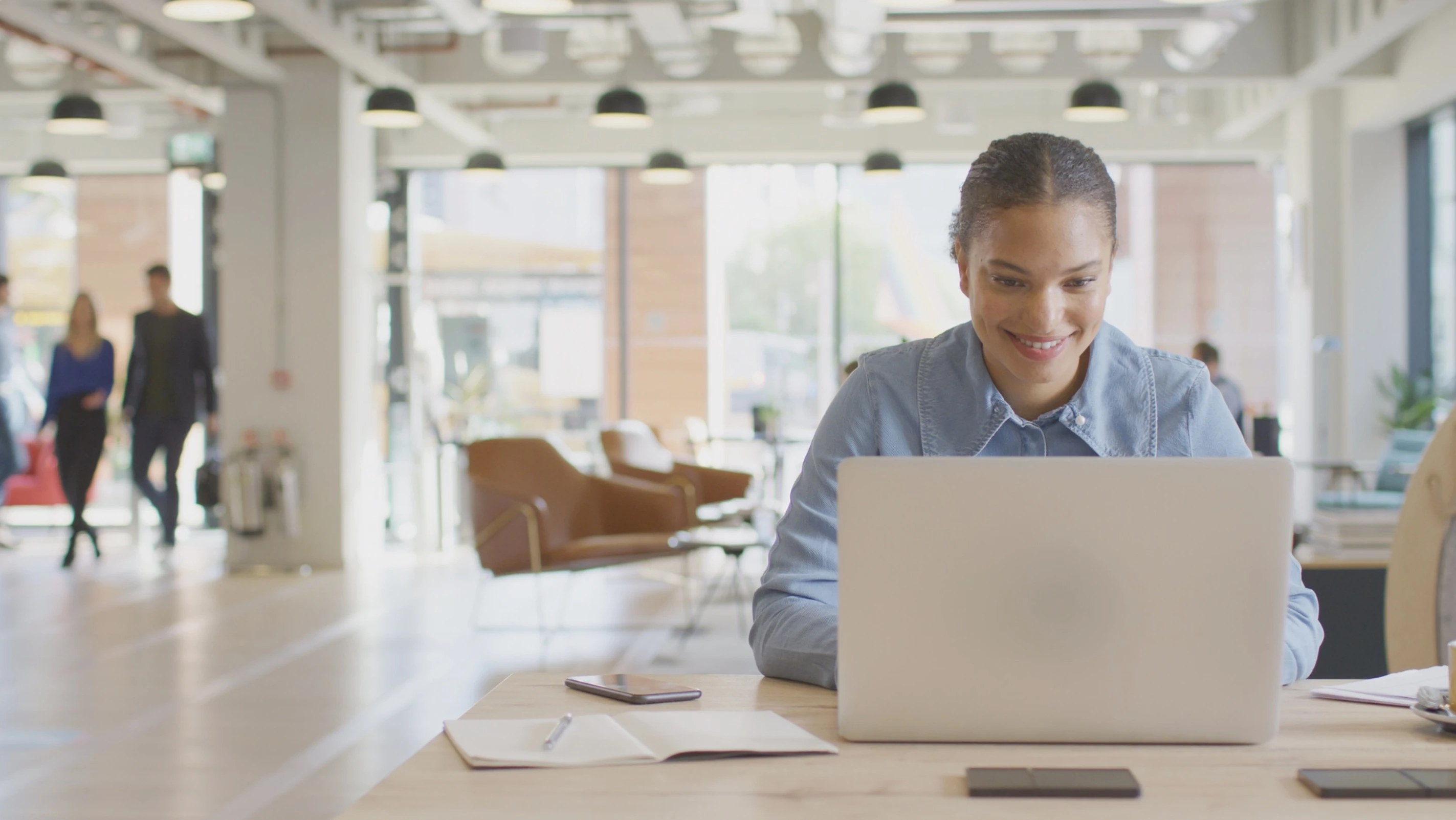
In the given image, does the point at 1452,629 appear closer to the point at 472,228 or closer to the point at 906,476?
the point at 906,476

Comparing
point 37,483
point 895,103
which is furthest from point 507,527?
point 37,483

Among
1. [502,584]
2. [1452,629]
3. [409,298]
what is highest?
[409,298]

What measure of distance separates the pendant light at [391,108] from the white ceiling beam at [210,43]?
35.5 inches

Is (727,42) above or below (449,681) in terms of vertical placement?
above

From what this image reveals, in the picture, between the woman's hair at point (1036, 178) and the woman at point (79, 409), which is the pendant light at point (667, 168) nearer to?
the woman at point (79, 409)

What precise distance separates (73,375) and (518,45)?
11.8 feet

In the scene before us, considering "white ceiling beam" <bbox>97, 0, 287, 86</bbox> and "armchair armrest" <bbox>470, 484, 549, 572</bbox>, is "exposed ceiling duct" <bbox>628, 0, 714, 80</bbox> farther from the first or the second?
"armchair armrest" <bbox>470, 484, 549, 572</bbox>

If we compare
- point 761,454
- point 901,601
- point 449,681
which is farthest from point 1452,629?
point 761,454

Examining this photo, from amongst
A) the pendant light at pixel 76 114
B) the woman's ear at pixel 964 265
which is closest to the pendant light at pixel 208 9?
the pendant light at pixel 76 114

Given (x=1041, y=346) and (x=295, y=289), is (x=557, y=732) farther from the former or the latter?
(x=295, y=289)

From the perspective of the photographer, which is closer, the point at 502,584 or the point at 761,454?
the point at 502,584

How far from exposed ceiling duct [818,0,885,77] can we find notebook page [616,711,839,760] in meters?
5.45

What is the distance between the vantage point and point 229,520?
27.7 ft

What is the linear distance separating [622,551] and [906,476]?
4.79m
